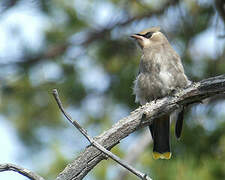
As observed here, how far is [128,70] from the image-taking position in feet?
17.6

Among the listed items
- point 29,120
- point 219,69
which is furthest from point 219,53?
point 29,120

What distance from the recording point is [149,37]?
5.00 meters

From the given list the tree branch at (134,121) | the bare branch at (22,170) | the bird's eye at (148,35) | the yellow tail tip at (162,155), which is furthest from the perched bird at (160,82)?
the bare branch at (22,170)

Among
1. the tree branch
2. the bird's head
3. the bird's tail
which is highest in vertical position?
the bird's head

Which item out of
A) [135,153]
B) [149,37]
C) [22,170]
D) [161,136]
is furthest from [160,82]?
[22,170]

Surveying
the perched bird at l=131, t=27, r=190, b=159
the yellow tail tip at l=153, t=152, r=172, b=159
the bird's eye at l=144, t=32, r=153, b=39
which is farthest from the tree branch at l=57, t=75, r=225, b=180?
the bird's eye at l=144, t=32, r=153, b=39

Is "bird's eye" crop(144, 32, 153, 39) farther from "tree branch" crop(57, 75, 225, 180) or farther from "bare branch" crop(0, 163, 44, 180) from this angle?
"bare branch" crop(0, 163, 44, 180)

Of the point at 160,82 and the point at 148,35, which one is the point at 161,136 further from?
the point at 148,35

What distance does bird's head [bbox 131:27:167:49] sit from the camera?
15.9ft

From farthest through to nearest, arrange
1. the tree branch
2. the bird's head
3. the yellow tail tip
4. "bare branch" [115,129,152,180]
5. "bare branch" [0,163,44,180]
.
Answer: the bird's head < "bare branch" [115,129,152,180] < the yellow tail tip < the tree branch < "bare branch" [0,163,44,180]

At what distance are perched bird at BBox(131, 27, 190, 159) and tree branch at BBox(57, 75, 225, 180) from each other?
0.87 metres

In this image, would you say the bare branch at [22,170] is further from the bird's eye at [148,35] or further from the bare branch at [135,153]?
the bird's eye at [148,35]

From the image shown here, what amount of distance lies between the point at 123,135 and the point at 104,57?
8.77ft

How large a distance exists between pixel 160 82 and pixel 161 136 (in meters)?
0.57
